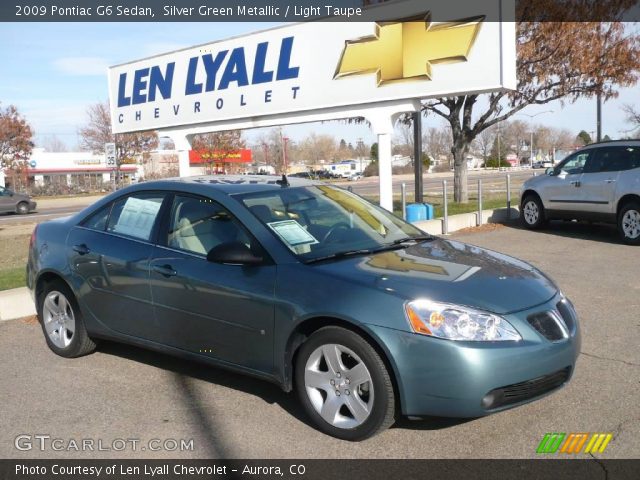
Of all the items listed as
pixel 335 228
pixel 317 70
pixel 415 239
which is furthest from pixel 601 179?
pixel 335 228

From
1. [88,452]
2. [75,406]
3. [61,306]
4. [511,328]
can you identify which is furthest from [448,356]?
[61,306]

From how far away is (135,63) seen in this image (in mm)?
15867

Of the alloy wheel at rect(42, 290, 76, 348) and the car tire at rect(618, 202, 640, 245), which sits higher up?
the car tire at rect(618, 202, 640, 245)

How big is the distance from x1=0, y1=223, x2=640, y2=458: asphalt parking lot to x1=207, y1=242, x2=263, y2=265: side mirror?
40.2 inches

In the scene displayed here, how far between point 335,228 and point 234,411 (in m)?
1.45

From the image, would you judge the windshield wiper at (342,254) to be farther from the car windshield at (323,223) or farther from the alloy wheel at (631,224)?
the alloy wheel at (631,224)

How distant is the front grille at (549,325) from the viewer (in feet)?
12.2

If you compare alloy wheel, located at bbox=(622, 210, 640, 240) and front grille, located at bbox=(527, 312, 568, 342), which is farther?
alloy wheel, located at bbox=(622, 210, 640, 240)

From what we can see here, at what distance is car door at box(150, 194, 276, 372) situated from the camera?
13.6 feet

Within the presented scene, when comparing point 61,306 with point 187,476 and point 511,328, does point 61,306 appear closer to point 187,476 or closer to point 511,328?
point 187,476

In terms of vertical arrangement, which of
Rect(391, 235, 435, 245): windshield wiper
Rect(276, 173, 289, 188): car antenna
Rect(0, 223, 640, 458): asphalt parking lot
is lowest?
Rect(0, 223, 640, 458): asphalt parking lot

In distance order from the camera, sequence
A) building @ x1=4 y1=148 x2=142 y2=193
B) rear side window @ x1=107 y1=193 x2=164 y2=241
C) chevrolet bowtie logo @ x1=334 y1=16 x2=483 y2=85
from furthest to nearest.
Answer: building @ x1=4 y1=148 x2=142 y2=193, chevrolet bowtie logo @ x1=334 y1=16 x2=483 y2=85, rear side window @ x1=107 y1=193 x2=164 y2=241

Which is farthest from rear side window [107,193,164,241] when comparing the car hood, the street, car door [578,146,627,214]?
the street

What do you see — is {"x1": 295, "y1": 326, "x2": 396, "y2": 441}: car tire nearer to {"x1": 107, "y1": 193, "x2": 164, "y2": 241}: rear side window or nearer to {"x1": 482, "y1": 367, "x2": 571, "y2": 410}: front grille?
{"x1": 482, "y1": 367, "x2": 571, "y2": 410}: front grille
